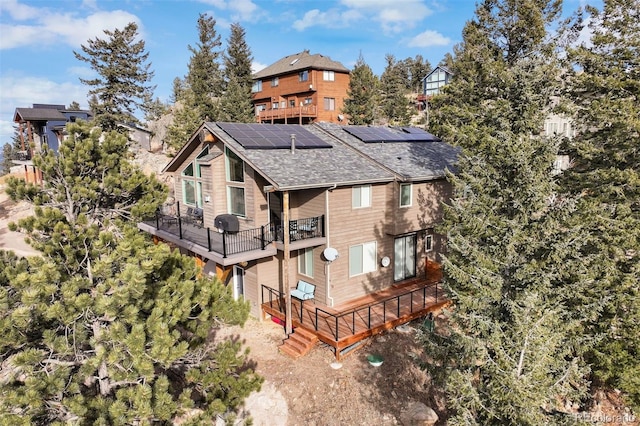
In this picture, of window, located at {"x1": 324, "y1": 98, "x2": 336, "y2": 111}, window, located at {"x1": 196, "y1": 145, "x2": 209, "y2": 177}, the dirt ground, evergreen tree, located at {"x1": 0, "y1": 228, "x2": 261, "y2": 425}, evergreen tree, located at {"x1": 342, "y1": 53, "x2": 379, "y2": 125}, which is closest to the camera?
evergreen tree, located at {"x1": 0, "y1": 228, "x2": 261, "y2": 425}

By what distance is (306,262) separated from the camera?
638 inches

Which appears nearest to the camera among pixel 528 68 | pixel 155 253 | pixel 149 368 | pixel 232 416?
pixel 149 368

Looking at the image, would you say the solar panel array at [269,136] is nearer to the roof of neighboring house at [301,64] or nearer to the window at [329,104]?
the window at [329,104]

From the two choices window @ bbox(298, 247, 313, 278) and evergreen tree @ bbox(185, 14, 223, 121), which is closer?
window @ bbox(298, 247, 313, 278)

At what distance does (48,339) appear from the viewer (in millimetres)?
6535

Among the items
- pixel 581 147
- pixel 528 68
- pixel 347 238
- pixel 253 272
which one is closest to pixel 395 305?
pixel 347 238

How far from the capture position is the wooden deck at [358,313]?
44.1 ft

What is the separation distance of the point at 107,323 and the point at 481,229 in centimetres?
846

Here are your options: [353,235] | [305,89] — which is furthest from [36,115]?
[353,235]

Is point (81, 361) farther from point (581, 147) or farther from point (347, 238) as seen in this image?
point (581, 147)

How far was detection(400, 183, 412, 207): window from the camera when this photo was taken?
16.8 meters

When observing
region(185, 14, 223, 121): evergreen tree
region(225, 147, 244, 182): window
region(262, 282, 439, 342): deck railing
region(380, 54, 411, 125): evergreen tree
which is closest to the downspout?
region(262, 282, 439, 342): deck railing

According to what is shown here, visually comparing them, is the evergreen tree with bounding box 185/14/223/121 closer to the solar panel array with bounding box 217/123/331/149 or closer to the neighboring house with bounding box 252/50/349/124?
the neighboring house with bounding box 252/50/349/124

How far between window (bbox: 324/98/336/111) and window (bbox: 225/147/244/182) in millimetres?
30178
